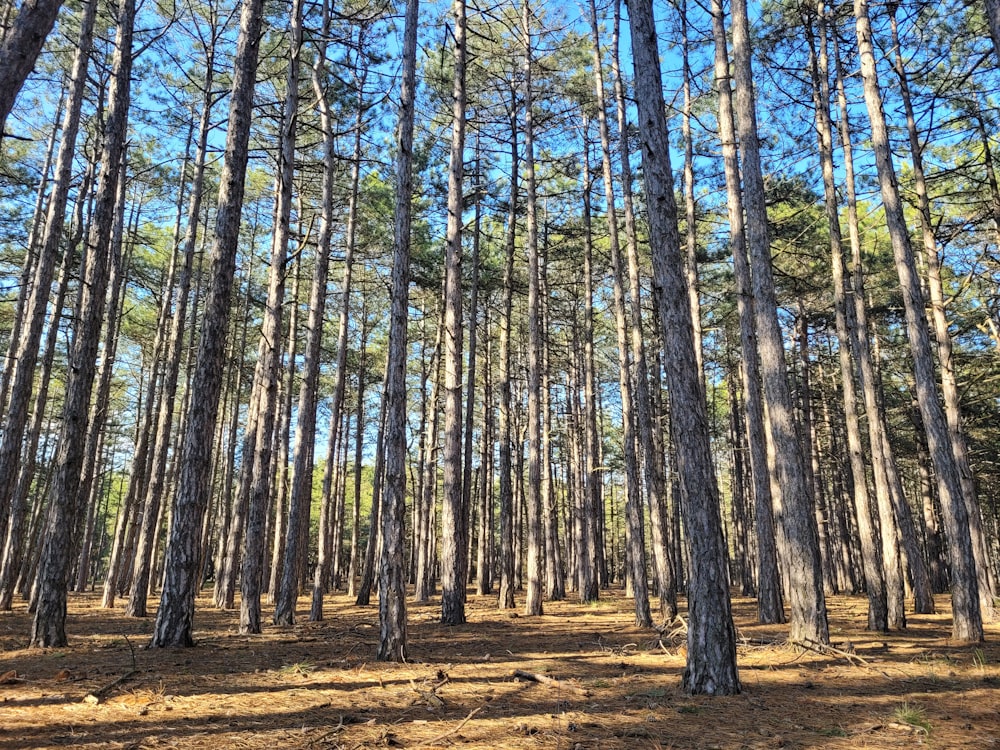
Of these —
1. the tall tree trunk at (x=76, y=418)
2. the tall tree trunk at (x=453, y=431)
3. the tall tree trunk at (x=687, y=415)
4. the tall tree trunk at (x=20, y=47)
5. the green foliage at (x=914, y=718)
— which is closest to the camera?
the tall tree trunk at (x=20, y=47)

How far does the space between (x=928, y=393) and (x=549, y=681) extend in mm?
7760

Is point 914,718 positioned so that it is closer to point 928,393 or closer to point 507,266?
point 928,393

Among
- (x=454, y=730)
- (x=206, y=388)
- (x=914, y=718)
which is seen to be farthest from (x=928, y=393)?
(x=206, y=388)

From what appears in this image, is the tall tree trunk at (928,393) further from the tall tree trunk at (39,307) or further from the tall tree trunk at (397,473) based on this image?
the tall tree trunk at (39,307)

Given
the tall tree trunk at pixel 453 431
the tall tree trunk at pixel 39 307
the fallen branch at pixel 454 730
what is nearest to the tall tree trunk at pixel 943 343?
the tall tree trunk at pixel 453 431

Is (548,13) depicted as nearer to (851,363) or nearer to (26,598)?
(851,363)

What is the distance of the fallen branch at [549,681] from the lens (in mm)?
5559

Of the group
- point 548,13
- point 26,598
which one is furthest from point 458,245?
point 26,598

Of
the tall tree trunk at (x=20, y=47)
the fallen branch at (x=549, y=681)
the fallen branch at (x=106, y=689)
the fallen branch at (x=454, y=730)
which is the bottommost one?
the fallen branch at (x=549, y=681)

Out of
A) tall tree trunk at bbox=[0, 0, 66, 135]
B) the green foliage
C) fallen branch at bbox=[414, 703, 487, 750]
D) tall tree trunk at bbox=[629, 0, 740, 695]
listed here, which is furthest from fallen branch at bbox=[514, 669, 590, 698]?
tall tree trunk at bbox=[0, 0, 66, 135]

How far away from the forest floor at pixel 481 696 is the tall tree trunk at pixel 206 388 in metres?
0.57

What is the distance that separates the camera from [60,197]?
9039mm

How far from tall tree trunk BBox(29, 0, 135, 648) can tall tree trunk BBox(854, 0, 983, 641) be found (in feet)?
39.0

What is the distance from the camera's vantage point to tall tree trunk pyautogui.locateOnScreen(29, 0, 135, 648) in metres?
7.11
